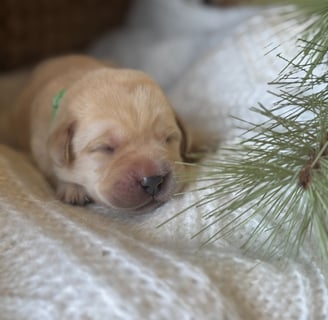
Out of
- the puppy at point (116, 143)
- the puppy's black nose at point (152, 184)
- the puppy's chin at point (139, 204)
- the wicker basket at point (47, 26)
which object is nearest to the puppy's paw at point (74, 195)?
the puppy at point (116, 143)

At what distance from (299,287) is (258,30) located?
1.29 meters

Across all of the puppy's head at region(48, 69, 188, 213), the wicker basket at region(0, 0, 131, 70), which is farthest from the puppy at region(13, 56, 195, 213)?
the wicker basket at region(0, 0, 131, 70)

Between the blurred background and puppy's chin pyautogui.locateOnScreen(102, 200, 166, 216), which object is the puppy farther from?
the blurred background

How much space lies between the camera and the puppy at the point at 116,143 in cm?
153

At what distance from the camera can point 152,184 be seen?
151 centimetres

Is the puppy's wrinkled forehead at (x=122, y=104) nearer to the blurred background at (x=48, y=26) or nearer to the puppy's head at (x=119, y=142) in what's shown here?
the puppy's head at (x=119, y=142)

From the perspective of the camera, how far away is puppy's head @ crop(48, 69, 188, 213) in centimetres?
152

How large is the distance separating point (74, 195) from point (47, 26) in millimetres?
1687

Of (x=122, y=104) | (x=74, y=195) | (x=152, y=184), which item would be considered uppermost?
(x=122, y=104)

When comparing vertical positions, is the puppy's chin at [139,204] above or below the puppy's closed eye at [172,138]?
below

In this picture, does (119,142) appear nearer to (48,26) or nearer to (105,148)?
(105,148)

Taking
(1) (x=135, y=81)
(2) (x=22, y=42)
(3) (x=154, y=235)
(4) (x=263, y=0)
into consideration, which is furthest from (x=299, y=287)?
(2) (x=22, y=42)

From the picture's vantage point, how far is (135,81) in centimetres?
172

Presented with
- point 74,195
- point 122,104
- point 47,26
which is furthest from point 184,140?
point 47,26
